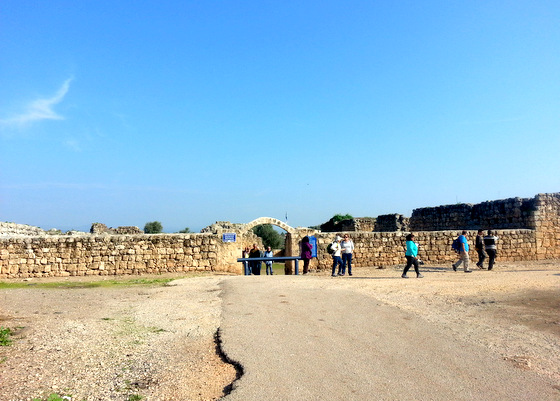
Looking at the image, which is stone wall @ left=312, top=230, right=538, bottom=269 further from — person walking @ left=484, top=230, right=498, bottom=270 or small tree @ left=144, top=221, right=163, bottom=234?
small tree @ left=144, top=221, right=163, bottom=234

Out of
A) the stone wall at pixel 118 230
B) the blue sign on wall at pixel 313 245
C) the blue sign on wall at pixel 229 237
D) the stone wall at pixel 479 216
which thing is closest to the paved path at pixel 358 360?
the blue sign on wall at pixel 229 237

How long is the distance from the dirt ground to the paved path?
0.28 metres

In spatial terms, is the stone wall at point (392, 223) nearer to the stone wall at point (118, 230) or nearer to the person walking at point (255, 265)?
the person walking at point (255, 265)

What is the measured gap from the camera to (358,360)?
5102 mm

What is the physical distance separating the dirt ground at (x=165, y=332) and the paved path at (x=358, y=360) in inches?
10.9

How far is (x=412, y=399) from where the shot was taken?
3975mm

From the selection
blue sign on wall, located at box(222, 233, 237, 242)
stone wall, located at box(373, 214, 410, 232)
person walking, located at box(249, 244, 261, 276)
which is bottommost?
person walking, located at box(249, 244, 261, 276)

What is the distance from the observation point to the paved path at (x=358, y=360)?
416 cm

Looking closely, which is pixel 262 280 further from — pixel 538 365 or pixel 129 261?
pixel 538 365

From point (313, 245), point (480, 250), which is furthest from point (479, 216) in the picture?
point (313, 245)

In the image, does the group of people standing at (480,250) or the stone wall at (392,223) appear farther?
the stone wall at (392,223)

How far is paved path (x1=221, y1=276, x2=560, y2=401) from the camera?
4.16m

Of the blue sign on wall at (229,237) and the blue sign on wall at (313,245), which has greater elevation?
the blue sign on wall at (229,237)

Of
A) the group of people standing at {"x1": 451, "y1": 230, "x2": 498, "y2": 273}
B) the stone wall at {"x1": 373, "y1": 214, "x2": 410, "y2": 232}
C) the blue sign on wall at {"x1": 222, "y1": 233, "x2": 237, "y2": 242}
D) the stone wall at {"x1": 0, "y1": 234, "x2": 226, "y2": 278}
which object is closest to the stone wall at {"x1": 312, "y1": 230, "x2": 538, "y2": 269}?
the group of people standing at {"x1": 451, "y1": 230, "x2": 498, "y2": 273}
